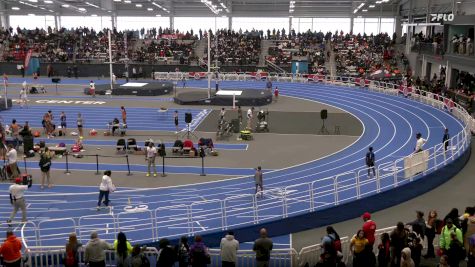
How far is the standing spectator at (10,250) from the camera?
10.2m

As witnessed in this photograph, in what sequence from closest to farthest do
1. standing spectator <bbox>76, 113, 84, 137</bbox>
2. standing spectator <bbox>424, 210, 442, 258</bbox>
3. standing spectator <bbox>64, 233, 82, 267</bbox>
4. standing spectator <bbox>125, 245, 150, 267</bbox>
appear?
standing spectator <bbox>125, 245, 150, 267</bbox> → standing spectator <bbox>64, 233, 82, 267</bbox> → standing spectator <bbox>424, 210, 442, 258</bbox> → standing spectator <bbox>76, 113, 84, 137</bbox>

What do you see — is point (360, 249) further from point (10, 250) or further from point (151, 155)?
point (151, 155)

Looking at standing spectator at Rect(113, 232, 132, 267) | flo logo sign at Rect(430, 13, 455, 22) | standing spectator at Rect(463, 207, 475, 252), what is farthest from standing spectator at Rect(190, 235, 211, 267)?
flo logo sign at Rect(430, 13, 455, 22)

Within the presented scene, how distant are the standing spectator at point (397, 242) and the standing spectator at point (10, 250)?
7840mm

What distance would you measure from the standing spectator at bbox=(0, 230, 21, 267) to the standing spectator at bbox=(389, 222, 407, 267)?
25.7 ft

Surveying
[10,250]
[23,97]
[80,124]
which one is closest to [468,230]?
[10,250]

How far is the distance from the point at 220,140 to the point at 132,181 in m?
7.67

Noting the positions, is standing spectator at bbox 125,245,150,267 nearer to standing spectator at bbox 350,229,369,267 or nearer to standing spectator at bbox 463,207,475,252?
standing spectator at bbox 350,229,369,267

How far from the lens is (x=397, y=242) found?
1071 centimetres

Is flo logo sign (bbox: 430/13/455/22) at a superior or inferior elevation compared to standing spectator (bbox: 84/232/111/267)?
superior

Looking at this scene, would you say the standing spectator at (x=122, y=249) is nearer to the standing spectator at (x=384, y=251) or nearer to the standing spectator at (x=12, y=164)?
the standing spectator at (x=384, y=251)

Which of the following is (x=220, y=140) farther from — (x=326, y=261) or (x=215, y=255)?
(x=326, y=261)

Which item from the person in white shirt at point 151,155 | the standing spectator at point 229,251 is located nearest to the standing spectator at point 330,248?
the standing spectator at point 229,251

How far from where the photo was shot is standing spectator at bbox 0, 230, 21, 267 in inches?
401
